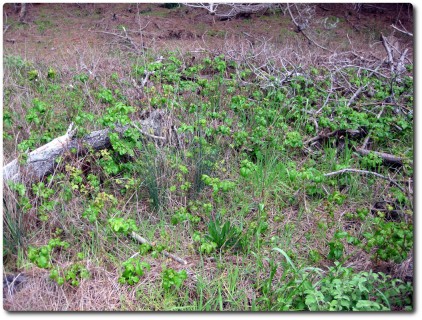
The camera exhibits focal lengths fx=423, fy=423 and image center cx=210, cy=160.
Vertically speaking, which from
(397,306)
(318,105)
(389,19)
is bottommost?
(397,306)

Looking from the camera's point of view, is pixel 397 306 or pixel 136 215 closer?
pixel 397 306

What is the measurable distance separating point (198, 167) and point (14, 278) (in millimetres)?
1541

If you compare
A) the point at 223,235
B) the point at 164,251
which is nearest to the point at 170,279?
the point at 164,251

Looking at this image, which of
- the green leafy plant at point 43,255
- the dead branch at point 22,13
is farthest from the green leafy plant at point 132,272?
the dead branch at point 22,13

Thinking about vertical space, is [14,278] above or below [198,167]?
below

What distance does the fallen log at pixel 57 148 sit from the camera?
124 inches

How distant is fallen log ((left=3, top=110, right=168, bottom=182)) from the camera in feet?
10.3

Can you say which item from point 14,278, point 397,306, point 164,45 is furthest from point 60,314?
point 164,45

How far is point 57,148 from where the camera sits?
345cm

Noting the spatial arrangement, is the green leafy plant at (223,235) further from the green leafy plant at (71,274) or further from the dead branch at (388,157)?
the dead branch at (388,157)

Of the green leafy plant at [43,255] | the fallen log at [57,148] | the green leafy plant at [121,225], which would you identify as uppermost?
the fallen log at [57,148]

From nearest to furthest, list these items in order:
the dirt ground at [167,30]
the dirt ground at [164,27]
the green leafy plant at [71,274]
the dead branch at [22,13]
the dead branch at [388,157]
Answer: the green leafy plant at [71,274]
the dead branch at [388,157]
the dirt ground at [167,30]
the dirt ground at [164,27]
the dead branch at [22,13]

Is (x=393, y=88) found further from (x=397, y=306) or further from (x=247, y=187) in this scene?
(x=397, y=306)

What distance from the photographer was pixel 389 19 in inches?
239
